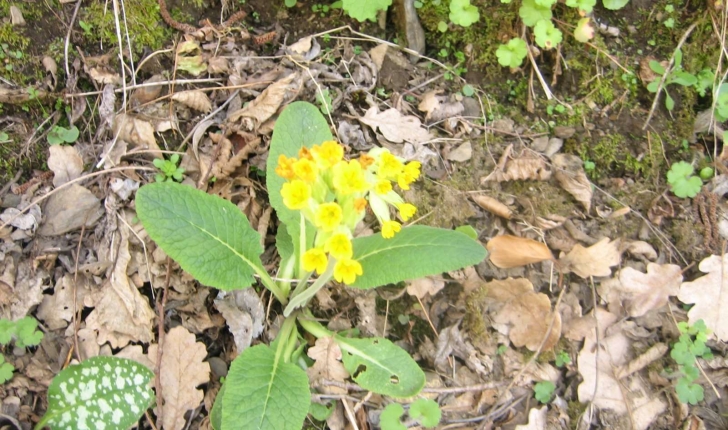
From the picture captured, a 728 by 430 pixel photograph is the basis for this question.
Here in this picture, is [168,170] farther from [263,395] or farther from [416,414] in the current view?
[416,414]

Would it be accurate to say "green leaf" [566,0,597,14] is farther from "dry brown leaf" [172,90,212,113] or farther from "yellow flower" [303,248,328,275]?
"yellow flower" [303,248,328,275]

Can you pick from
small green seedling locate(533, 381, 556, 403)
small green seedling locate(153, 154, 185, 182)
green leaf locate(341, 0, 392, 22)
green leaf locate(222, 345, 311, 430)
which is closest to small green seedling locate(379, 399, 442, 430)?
green leaf locate(222, 345, 311, 430)

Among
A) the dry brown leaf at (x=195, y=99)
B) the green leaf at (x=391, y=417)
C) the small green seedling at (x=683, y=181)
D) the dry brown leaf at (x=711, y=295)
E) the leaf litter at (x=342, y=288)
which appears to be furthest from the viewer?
the small green seedling at (x=683, y=181)

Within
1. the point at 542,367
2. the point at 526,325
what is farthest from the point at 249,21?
the point at 542,367

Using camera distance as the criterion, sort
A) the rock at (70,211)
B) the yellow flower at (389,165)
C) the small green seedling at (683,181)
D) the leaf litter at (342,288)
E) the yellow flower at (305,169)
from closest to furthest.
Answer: the yellow flower at (305,169)
the yellow flower at (389,165)
the leaf litter at (342,288)
the rock at (70,211)
the small green seedling at (683,181)

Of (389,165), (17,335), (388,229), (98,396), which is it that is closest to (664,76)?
(389,165)

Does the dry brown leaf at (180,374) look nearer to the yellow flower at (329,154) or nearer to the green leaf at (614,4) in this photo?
the yellow flower at (329,154)

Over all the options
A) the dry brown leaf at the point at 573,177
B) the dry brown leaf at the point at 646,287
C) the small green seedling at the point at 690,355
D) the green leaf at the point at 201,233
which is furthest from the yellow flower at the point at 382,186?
the small green seedling at the point at 690,355
